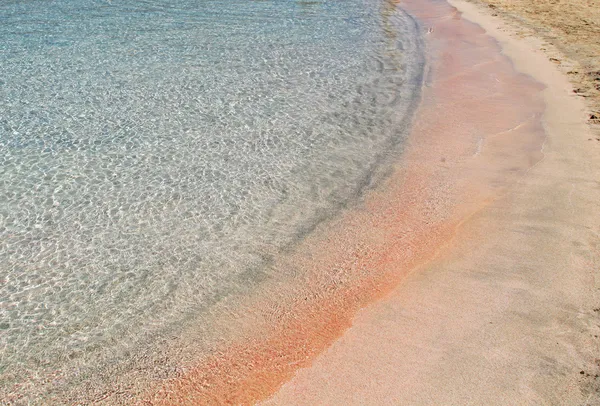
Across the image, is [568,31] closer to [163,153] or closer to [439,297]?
[163,153]

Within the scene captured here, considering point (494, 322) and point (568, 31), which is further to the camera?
point (568, 31)

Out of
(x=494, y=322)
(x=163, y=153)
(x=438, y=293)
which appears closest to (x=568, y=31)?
(x=163, y=153)

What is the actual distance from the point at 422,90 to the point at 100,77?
3.98 m

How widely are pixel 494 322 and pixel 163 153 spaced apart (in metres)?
3.62

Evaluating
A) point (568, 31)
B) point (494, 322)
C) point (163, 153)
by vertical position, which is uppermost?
point (494, 322)

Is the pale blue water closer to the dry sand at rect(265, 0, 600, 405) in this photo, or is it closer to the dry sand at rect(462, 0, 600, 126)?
the dry sand at rect(265, 0, 600, 405)

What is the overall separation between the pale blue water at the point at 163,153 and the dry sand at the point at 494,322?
1.02 meters

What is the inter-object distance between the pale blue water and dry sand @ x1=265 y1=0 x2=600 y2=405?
1023mm

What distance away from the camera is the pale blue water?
4.27 metres

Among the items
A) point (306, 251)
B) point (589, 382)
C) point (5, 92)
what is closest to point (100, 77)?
point (5, 92)

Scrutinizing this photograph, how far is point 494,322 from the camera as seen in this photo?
12.5 ft

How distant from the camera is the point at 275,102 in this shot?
7.54 m

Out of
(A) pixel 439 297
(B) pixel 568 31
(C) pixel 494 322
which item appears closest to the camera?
(C) pixel 494 322

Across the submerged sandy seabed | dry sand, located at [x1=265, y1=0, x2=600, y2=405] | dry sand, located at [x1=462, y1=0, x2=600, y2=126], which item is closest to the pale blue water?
the submerged sandy seabed
